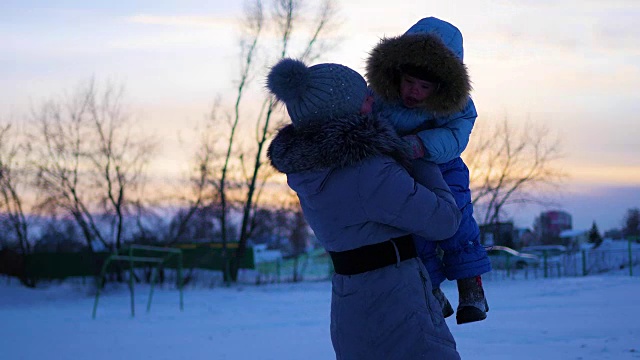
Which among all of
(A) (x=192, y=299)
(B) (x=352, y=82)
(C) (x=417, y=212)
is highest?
(B) (x=352, y=82)

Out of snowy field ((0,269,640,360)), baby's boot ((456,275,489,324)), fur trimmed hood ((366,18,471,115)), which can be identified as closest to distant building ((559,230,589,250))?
snowy field ((0,269,640,360))

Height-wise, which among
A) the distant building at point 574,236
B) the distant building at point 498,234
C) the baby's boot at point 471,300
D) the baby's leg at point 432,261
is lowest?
the baby's boot at point 471,300

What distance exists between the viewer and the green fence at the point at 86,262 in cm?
2287

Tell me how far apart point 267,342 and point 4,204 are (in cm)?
1555

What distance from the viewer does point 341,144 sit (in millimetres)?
2029

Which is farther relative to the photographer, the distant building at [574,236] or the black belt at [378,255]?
the distant building at [574,236]

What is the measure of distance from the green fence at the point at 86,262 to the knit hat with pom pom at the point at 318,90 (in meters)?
21.1

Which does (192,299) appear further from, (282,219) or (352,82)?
(352,82)

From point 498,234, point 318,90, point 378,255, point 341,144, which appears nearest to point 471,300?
point 378,255

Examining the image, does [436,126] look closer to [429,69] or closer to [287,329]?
[429,69]

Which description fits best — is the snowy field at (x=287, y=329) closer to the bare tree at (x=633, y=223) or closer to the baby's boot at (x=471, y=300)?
the baby's boot at (x=471, y=300)

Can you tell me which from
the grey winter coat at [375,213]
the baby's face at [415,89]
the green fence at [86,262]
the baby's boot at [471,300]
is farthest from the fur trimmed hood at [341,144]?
the green fence at [86,262]

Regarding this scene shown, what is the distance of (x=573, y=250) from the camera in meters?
22.5

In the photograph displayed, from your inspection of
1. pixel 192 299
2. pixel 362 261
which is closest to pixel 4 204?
pixel 192 299
